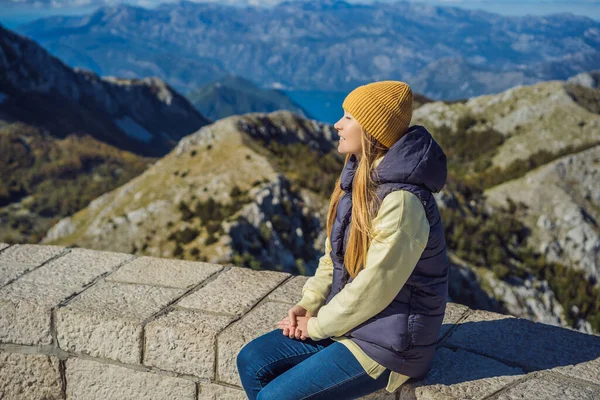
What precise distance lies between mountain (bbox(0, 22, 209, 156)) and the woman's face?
306 feet

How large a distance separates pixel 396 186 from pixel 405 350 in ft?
2.52

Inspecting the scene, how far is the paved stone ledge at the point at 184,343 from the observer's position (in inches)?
109

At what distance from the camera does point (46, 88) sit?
10544cm

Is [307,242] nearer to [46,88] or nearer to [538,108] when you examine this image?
[538,108]

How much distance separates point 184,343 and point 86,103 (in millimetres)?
123629

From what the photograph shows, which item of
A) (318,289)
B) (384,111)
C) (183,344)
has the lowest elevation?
(183,344)

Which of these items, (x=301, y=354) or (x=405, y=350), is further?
(x=301, y=354)

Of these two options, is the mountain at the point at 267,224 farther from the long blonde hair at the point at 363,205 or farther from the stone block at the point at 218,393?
the long blonde hair at the point at 363,205

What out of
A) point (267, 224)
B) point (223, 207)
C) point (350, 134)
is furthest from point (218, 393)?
point (223, 207)

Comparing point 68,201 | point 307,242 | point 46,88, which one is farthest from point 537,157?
point 46,88

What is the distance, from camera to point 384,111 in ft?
8.56

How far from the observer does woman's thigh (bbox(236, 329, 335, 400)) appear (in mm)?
2738

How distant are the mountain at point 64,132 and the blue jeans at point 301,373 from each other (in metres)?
37.8

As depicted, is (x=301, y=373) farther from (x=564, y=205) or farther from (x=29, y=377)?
(x=564, y=205)
